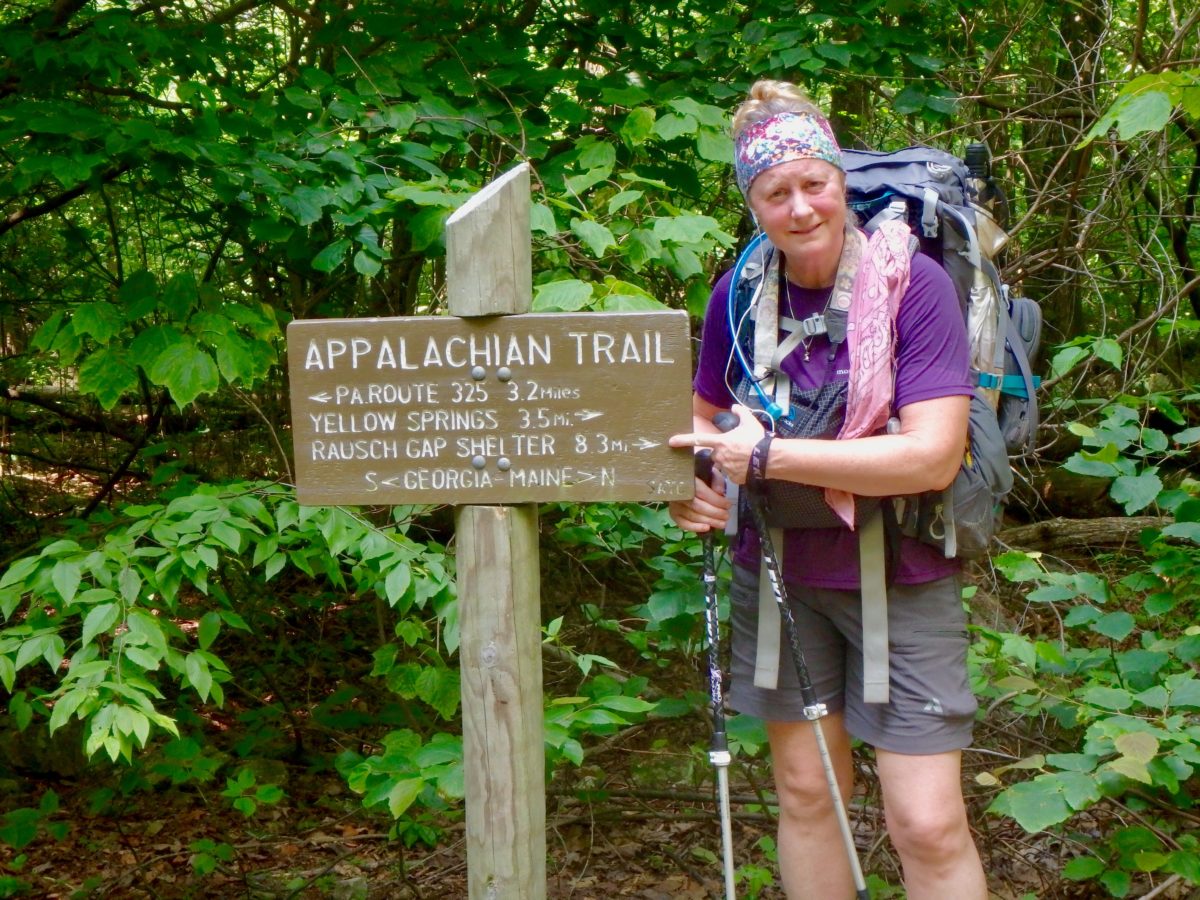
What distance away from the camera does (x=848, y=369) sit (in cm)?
216

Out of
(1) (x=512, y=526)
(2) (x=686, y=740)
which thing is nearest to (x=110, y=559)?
(1) (x=512, y=526)

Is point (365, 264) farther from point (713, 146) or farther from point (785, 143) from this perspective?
point (785, 143)

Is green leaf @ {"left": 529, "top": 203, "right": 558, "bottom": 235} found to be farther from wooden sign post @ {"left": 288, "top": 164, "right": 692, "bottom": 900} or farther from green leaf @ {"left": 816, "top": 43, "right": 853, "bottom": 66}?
green leaf @ {"left": 816, "top": 43, "right": 853, "bottom": 66}

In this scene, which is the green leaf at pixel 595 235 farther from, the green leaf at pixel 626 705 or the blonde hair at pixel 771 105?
the green leaf at pixel 626 705

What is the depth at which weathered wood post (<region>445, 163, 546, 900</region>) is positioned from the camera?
2092mm

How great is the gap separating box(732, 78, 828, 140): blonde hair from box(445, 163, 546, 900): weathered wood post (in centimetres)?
47

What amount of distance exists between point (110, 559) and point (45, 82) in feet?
4.96

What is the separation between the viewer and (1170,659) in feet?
10.3

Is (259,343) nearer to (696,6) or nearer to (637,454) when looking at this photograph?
(637,454)

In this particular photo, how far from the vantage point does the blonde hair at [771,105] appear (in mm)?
2178

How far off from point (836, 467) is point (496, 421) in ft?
2.04

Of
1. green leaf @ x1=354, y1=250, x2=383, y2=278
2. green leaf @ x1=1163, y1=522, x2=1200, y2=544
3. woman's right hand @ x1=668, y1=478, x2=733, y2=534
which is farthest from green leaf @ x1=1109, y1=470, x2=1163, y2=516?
green leaf @ x1=354, y1=250, x2=383, y2=278

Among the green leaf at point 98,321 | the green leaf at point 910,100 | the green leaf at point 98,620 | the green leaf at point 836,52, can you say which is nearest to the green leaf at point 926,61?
the green leaf at point 910,100

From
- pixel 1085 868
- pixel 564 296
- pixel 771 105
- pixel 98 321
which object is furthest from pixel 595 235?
pixel 1085 868
